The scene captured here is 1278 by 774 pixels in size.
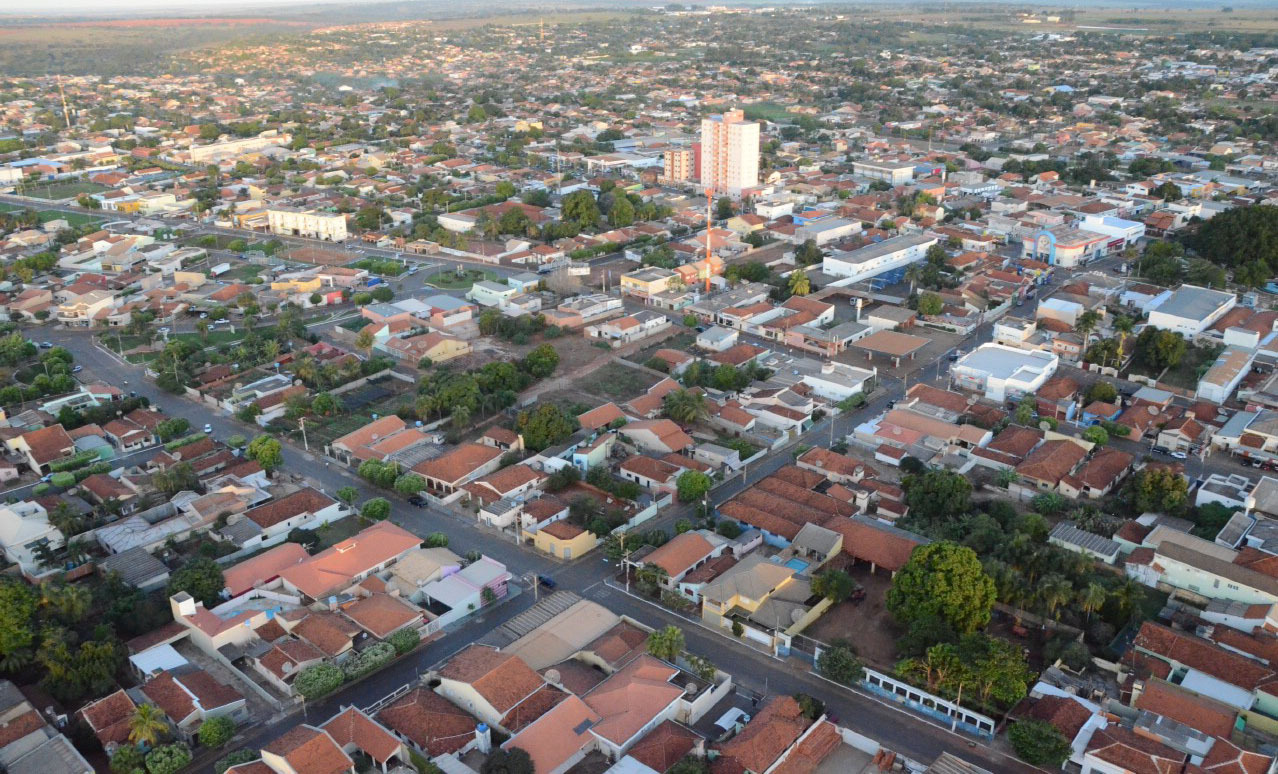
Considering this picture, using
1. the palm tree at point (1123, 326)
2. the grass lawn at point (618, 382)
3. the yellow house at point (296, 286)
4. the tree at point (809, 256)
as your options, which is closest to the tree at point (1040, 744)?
the grass lawn at point (618, 382)

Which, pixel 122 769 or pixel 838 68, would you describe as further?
pixel 838 68

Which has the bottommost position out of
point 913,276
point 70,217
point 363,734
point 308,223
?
point 363,734

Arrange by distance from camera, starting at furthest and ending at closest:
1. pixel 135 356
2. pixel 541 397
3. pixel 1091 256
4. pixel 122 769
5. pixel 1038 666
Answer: pixel 1091 256, pixel 135 356, pixel 541 397, pixel 1038 666, pixel 122 769

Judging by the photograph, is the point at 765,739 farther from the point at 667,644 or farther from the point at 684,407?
the point at 684,407

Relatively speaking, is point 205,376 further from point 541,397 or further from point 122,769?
point 122,769

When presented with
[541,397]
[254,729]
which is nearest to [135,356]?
[541,397]

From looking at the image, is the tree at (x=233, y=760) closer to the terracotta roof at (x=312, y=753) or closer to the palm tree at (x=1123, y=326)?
the terracotta roof at (x=312, y=753)

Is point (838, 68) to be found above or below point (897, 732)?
above

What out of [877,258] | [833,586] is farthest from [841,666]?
[877,258]
